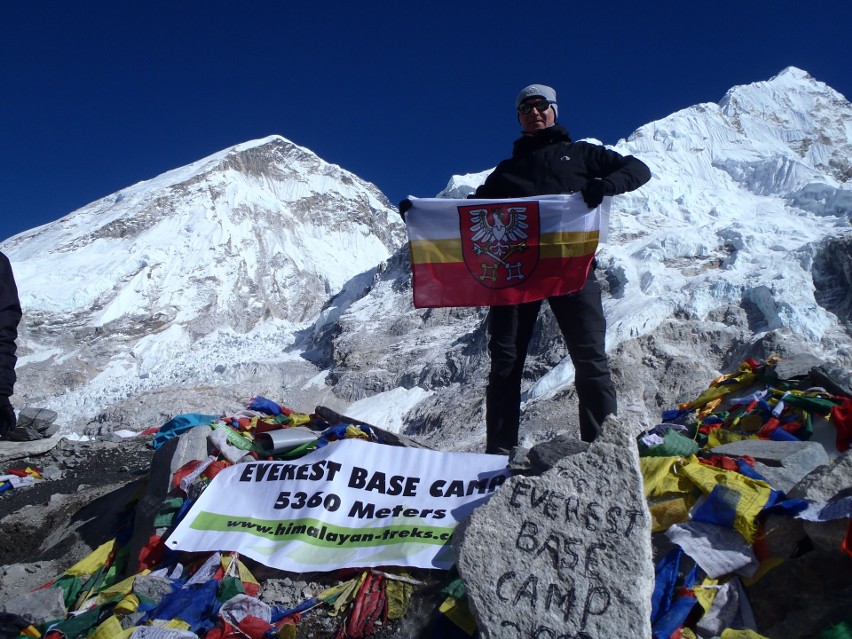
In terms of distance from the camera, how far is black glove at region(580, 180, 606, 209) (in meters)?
3.62

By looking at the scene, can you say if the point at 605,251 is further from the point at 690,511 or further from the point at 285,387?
the point at 690,511

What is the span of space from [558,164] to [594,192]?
32cm

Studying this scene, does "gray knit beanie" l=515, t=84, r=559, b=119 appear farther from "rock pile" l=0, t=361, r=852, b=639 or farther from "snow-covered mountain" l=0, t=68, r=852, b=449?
"snow-covered mountain" l=0, t=68, r=852, b=449

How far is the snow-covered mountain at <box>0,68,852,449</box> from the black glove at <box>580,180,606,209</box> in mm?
15491

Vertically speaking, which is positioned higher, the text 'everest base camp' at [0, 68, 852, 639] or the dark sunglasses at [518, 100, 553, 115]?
the dark sunglasses at [518, 100, 553, 115]

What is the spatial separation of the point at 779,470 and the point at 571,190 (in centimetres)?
178

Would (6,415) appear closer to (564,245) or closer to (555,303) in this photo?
(555,303)

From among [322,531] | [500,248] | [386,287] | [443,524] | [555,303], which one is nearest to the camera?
Answer: [443,524]

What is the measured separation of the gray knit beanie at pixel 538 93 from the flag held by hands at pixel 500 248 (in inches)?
20.7

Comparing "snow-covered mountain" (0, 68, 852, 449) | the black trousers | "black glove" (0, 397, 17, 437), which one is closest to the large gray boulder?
the black trousers

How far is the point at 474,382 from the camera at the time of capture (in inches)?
1309

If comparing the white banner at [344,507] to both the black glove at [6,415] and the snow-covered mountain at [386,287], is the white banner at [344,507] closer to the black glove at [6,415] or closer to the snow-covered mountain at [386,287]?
the black glove at [6,415]

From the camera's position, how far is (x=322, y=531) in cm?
316

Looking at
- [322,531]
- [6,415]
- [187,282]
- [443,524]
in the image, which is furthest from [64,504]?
[187,282]
